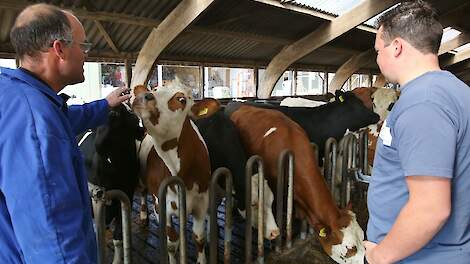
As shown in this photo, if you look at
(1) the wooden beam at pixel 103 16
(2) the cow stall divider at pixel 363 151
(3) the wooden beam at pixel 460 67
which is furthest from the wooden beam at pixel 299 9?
(3) the wooden beam at pixel 460 67

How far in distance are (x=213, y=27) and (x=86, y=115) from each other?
18.2 feet

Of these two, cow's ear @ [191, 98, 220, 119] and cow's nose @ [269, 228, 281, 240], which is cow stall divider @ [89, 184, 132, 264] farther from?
cow's nose @ [269, 228, 281, 240]

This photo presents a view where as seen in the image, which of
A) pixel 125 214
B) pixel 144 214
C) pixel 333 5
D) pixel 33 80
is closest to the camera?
pixel 33 80

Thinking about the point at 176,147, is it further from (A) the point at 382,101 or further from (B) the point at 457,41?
(B) the point at 457,41

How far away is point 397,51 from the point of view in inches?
43.3

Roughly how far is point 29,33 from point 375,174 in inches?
46.5

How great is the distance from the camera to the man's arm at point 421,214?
0.96 meters

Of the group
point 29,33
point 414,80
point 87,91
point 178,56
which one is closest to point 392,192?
point 414,80

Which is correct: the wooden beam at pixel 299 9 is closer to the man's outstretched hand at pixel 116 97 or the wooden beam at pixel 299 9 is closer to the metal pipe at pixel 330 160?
the metal pipe at pixel 330 160

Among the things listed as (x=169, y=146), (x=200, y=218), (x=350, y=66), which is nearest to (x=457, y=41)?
(x=350, y=66)

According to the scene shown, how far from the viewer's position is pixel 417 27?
1.06 meters

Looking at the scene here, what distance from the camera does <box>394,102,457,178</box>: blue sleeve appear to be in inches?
37.7

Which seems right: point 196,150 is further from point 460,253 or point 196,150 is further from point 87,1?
point 87,1

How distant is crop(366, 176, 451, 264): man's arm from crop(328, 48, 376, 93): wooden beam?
13.1 meters
